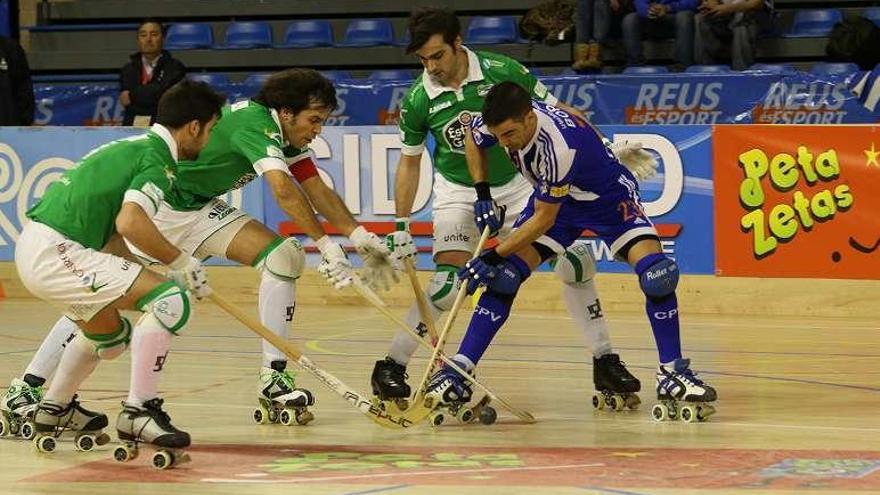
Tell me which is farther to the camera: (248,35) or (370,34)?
(248,35)

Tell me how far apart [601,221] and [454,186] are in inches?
38.3

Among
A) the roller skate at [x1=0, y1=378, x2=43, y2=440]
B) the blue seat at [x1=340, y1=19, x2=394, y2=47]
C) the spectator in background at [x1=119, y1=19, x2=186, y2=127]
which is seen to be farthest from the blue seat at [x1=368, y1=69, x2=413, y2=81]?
the roller skate at [x1=0, y1=378, x2=43, y2=440]

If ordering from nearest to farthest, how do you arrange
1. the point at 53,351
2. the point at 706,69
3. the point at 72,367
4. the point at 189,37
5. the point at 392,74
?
1. the point at 72,367
2. the point at 53,351
3. the point at 706,69
4. the point at 392,74
5. the point at 189,37

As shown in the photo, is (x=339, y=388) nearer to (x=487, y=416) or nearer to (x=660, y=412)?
(x=487, y=416)

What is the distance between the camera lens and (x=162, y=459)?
7.20 metres

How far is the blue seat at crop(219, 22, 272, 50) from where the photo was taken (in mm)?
19359

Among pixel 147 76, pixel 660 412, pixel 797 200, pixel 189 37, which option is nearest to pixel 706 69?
pixel 797 200

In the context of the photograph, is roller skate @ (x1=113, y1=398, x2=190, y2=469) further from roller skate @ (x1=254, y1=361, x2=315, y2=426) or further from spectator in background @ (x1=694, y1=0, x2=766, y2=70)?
spectator in background @ (x1=694, y1=0, x2=766, y2=70)

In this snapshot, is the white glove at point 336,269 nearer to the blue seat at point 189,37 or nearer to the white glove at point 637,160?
the white glove at point 637,160

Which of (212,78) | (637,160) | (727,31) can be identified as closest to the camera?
(637,160)

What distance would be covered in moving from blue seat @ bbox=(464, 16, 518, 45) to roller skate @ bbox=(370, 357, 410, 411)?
30.8ft

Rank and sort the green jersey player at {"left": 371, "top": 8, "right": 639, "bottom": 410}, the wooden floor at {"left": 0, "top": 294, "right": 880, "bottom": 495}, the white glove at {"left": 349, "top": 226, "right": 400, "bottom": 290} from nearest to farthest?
the wooden floor at {"left": 0, "top": 294, "right": 880, "bottom": 495}
the white glove at {"left": 349, "top": 226, "right": 400, "bottom": 290}
the green jersey player at {"left": 371, "top": 8, "right": 639, "bottom": 410}

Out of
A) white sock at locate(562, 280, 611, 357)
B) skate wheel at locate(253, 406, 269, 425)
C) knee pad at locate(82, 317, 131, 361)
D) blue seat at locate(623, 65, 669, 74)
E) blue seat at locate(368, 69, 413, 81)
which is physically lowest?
skate wheel at locate(253, 406, 269, 425)

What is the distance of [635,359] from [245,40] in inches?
376
